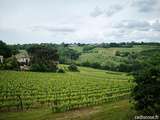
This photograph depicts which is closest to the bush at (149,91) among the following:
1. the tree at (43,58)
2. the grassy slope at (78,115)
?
the grassy slope at (78,115)

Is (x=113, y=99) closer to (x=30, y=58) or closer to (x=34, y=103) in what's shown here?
(x=34, y=103)

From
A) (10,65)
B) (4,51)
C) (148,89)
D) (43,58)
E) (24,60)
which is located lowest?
(148,89)

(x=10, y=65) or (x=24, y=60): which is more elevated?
(x=24, y=60)

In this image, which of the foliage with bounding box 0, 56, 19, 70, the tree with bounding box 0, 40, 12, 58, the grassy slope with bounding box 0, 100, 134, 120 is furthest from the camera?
the tree with bounding box 0, 40, 12, 58

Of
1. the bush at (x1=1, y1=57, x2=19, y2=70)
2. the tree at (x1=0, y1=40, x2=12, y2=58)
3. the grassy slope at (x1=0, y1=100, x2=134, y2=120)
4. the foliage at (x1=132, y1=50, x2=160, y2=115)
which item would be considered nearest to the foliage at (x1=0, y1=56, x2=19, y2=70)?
the bush at (x1=1, y1=57, x2=19, y2=70)

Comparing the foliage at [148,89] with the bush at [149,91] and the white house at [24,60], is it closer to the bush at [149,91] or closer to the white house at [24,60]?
the bush at [149,91]

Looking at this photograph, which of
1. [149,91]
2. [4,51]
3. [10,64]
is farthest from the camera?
[4,51]

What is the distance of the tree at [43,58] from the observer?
100250 mm

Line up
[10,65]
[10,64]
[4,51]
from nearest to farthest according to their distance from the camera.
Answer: [10,65]
[10,64]
[4,51]

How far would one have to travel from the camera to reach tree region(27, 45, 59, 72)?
329 feet

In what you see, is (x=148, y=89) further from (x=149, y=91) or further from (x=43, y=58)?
(x=43, y=58)

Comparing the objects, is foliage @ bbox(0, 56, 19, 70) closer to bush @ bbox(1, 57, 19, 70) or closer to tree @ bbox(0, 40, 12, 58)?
bush @ bbox(1, 57, 19, 70)

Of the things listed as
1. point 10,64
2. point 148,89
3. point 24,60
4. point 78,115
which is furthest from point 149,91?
point 24,60

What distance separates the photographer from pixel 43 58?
105188 millimetres
